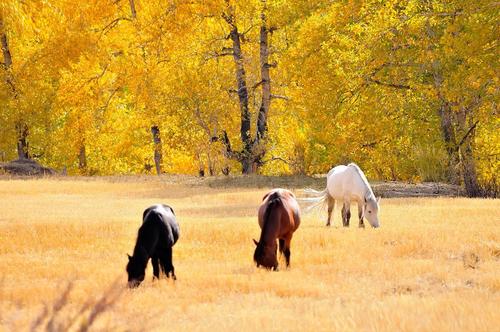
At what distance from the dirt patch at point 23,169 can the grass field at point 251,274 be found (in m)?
18.1

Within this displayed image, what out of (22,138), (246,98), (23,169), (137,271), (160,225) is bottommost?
(137,271)

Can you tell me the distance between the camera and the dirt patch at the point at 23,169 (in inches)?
1722

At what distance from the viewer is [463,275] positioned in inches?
512

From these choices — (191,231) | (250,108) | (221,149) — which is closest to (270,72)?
(250,108)

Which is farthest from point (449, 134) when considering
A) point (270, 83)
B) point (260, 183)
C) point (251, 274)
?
point (251, 274)

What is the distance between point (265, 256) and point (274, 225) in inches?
21.2

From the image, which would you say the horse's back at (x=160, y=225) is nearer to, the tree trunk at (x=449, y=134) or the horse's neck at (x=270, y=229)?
the horse's neck at (x=270, y=229)

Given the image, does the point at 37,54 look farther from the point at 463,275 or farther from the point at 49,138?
the point at 463,275

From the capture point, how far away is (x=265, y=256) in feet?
44.5

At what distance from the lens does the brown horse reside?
44.1 ft

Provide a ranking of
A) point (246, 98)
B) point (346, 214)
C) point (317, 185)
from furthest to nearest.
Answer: point (246, 98) → point (317, 185) → point (346, 214)

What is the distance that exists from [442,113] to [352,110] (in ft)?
11.2

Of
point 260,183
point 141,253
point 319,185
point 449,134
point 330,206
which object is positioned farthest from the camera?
point 260,183

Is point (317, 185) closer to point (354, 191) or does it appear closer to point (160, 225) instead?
point (354, 191)
